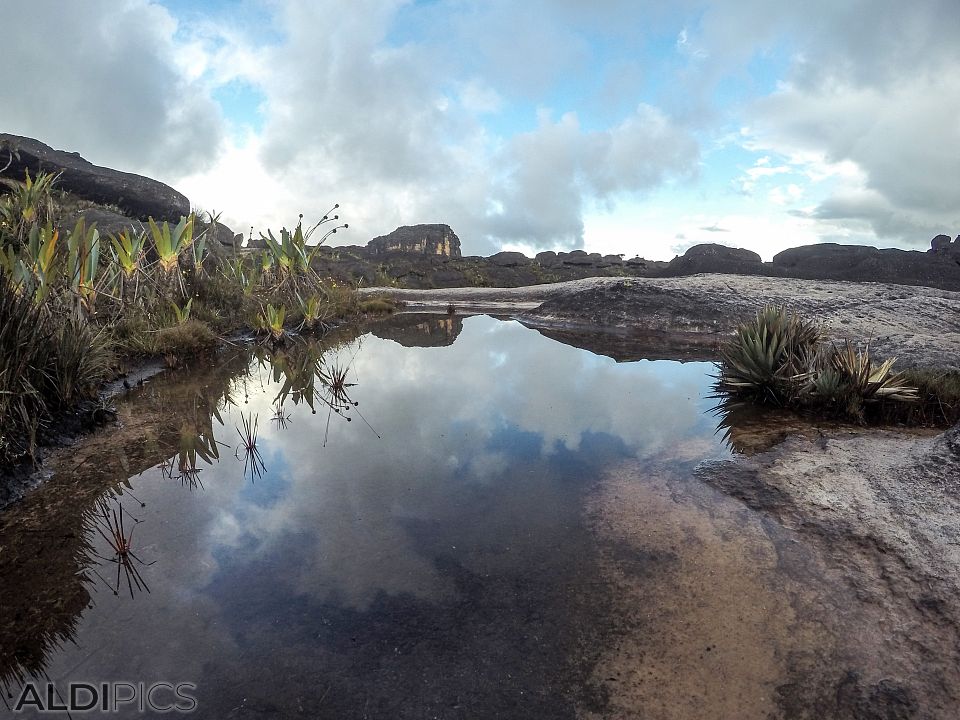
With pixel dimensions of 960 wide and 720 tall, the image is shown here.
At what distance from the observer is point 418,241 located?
72000mm

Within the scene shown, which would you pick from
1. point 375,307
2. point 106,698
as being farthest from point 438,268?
point 106,698

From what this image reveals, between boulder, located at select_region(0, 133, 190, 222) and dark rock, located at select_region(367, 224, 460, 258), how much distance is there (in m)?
43.8

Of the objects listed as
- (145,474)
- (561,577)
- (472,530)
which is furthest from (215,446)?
(561,577)

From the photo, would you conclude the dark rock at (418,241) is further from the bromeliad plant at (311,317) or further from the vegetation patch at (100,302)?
the bromeliad plant at (311,317)

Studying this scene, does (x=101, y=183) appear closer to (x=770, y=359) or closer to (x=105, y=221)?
(x=105, y=221)

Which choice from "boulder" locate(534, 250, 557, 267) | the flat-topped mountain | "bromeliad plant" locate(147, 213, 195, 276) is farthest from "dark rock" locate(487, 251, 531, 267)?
"bromeliad plant" locate(147, 213, 195, 276)

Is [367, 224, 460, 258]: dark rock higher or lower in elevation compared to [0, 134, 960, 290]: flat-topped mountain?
higher

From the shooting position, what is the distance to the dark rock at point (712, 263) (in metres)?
20.4

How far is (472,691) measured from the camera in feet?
5.98

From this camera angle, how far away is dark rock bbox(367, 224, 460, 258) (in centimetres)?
7119

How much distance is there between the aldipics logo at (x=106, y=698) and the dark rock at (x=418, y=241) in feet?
227

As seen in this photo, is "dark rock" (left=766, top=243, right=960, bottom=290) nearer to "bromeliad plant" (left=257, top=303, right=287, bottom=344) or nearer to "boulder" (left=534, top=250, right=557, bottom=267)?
"bromeliad plant" (left=257, top=303, right=287, bottom=344)

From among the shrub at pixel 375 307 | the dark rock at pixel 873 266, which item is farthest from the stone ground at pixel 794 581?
the dark rock at pixel 873 266

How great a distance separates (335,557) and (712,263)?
2554cm
